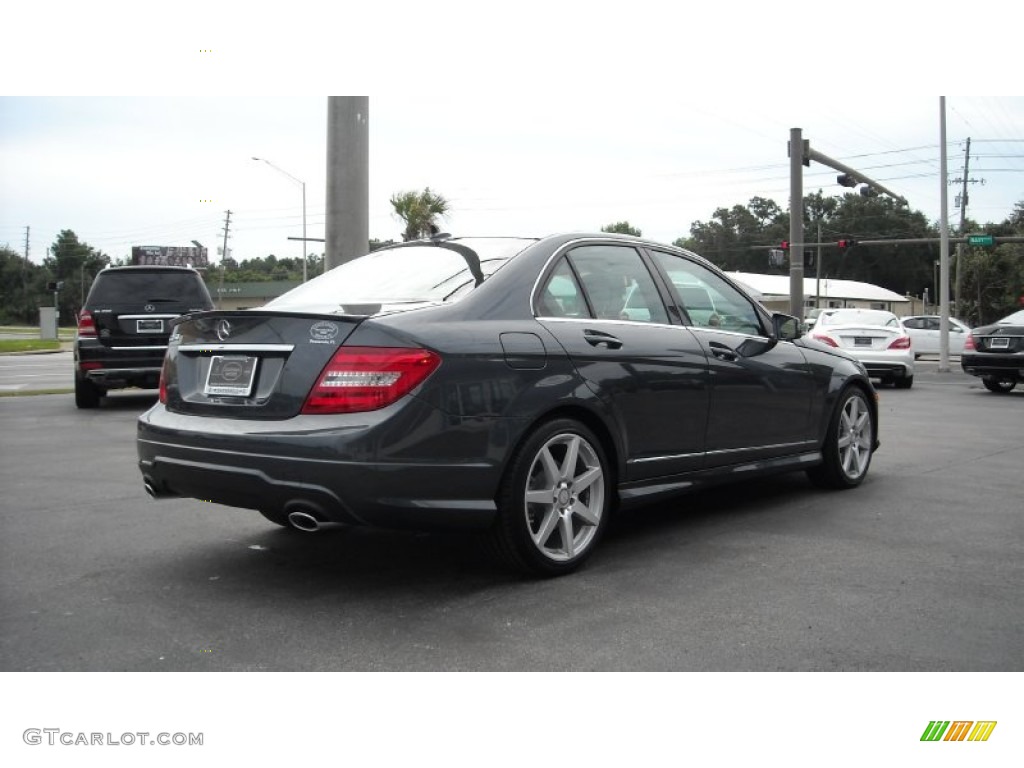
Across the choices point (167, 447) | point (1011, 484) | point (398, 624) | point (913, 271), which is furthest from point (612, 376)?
point (913, 271)

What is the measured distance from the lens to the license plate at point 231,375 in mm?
4145

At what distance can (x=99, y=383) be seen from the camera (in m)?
12.5

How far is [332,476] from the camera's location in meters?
3.81

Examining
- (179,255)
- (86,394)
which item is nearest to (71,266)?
(179,255)

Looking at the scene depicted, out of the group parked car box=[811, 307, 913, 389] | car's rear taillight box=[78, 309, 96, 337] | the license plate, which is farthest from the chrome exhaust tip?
parked car box=[811, 307, 913, 389]

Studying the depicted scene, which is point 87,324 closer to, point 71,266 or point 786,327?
point 786,327

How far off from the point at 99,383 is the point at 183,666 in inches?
397

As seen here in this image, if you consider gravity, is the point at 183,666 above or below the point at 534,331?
below

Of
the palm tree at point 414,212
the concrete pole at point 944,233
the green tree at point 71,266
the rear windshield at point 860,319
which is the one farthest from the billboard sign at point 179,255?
the rear windshield at point 860,319

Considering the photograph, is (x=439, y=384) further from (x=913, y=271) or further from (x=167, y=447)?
(x=913, y=271)

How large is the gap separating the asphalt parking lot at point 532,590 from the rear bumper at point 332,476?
391 millimetres

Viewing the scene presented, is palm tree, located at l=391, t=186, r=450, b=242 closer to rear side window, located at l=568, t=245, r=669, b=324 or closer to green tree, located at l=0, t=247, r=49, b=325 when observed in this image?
rear side window, located at l=568, t=245, r=669, b=324

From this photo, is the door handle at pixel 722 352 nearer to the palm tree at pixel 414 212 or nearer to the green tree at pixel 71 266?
the palm tree at pixel 414 212

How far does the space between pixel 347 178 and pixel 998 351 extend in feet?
36.4
